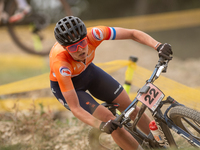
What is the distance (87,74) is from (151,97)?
2.96 ft

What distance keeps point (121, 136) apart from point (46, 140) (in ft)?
5.22

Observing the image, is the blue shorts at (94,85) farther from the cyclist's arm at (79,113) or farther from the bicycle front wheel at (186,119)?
the bicycle front wheel at (186,119)

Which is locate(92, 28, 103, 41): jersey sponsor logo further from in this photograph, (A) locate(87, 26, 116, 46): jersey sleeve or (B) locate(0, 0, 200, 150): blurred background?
(B) locate(0, 0, 200, 150): blurred background

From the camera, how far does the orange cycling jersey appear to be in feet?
8.00

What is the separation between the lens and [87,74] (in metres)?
2.97

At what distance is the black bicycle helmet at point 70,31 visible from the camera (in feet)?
8.02

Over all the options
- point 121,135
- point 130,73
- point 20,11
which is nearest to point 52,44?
point 20,11

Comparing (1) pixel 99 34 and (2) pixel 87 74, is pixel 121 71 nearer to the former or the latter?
(2) pixel 87 74

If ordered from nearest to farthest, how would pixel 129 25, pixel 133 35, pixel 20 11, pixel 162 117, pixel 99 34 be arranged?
1. pixel 162 117
2. pixel 99 34
3. pixel 133 35
4. pixel 20 11
5. pixel 129 25

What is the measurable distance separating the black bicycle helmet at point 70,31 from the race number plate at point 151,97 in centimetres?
86

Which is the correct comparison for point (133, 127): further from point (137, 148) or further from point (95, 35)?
point (95, 35)

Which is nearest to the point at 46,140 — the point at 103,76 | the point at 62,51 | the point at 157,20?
the point at 103,76

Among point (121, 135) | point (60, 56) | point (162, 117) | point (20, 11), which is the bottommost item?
point (20, 11)

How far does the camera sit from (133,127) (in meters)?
2.72
